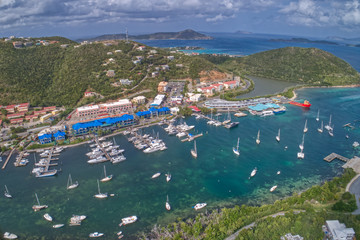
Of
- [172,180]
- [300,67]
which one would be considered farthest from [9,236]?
[300,67]

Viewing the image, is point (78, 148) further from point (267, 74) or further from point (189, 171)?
point (267, 74)

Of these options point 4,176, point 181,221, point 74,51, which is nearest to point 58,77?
point 74,51

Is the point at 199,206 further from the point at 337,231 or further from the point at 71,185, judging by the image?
the point at 71,185

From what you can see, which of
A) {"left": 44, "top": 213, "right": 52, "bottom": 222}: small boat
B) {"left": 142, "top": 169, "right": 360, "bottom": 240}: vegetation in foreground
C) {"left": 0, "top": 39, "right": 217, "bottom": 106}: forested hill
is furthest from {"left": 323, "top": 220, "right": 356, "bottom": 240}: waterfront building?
{"left": 0, "top": 39, "right": 217, "bottom": 106}: forested hill

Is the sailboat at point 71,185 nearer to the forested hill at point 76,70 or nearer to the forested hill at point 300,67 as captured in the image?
the forested hill at point 76,70

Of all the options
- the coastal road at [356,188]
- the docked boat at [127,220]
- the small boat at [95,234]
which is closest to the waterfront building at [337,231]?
the coastal road at [356,188]

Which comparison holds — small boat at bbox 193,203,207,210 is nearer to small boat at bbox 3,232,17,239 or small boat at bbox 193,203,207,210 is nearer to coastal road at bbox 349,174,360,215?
coastal road at bbox 349,174,360,215
